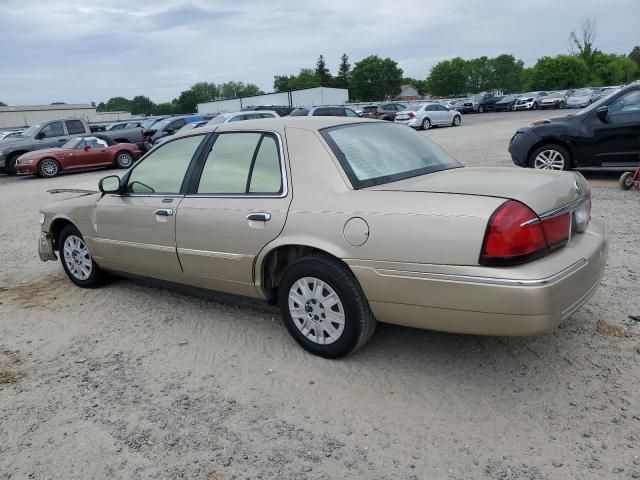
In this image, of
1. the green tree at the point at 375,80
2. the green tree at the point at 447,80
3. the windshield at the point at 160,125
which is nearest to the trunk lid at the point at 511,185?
the windshield at the point at 160,125

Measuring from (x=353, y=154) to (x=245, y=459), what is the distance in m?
2.04

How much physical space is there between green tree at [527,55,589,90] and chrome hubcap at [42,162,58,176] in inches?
3136

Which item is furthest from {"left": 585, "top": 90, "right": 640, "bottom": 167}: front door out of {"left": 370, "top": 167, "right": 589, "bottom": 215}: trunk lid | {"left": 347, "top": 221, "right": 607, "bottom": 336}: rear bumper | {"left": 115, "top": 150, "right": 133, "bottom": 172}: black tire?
{"left": 115, "top": 150, "right": 133, "bottom": 172}: black tire

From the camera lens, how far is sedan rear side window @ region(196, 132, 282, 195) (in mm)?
3932

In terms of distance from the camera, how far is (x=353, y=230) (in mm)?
3352

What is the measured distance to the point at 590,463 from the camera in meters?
2.59

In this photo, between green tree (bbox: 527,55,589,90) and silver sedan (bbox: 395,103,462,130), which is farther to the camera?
green tree (bbox: 527,55,589,90)

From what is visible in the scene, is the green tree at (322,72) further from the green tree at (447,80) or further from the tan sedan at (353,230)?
the tan sedan at (353,230)

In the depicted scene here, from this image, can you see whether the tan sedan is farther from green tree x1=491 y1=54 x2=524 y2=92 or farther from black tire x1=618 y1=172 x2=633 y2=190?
green tree x1=491 y1=54 x2=524 y2=92

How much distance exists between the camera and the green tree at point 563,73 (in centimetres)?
7994

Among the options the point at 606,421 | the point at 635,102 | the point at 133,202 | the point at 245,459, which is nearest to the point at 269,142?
the point at 133,202

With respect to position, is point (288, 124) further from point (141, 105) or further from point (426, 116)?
point (141, 105)

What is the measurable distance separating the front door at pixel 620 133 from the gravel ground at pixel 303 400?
4989mm

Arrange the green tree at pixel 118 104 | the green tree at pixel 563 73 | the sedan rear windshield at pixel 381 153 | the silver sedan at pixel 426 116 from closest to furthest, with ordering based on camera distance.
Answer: the sedan rear windshield at pixel 381 153, the silver sedan at pixel 426 116, the green tree at pixel 563 73, the green tree at pixel 118 104
